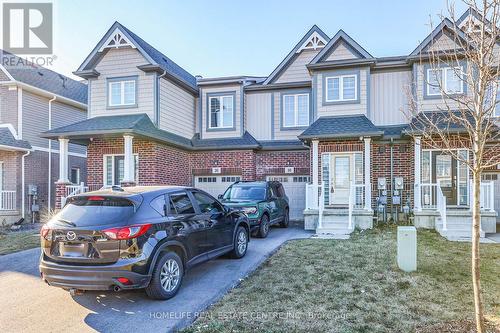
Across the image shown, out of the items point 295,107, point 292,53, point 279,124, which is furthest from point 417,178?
point 292,53

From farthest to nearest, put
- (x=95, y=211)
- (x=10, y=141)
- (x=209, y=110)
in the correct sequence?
(x=209, y=110)
(x=10, y=141)
(x=95, y=211)

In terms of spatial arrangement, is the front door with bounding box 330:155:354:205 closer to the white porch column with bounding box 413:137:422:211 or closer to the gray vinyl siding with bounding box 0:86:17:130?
the white porch column with bounding box 413:137:422:211

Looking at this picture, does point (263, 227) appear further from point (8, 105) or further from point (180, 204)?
point (8, 105)

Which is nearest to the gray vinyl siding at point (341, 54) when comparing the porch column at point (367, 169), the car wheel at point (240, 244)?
the porch column at point (367, 169)

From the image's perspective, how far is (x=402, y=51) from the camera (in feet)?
46.1

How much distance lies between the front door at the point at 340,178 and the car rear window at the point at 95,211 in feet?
30.7

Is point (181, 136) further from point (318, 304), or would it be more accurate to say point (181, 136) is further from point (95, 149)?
point (318, 304)

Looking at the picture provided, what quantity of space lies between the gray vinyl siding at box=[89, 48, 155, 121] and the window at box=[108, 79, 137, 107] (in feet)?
0.63

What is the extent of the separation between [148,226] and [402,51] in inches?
527

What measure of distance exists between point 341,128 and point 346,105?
149 centimetres

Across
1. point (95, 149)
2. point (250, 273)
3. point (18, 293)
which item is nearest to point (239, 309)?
point (250, 273)

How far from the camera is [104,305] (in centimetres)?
495

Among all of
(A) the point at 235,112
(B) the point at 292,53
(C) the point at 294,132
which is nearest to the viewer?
(C) the point at 294,132

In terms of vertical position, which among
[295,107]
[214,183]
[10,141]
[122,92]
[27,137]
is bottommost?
[214,183]
